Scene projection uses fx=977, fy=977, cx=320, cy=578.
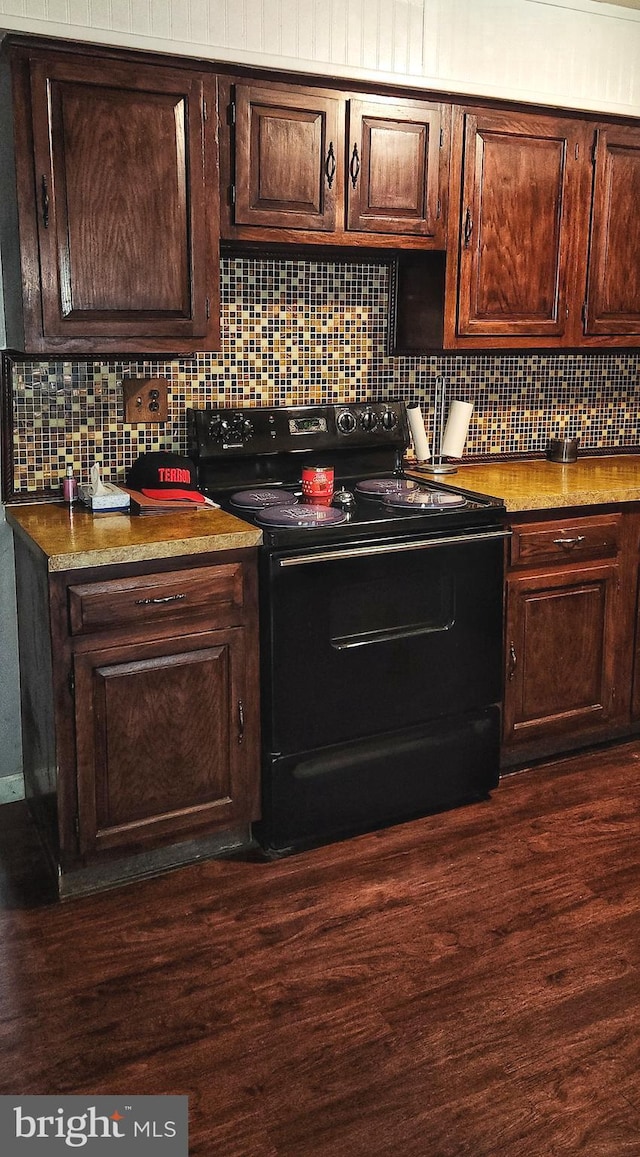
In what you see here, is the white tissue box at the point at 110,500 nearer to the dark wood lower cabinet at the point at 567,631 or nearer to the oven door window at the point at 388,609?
the oven door window at the point at 388,609

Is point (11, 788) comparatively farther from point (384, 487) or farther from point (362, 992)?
point (384, 487)

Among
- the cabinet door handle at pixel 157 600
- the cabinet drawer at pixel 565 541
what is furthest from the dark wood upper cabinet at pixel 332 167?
the cabinet door handle at pixel 157 600

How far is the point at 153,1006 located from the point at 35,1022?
237 mm

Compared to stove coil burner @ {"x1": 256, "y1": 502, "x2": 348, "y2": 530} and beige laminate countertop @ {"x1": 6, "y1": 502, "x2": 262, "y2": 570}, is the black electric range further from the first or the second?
beige laminate countertop @ {"x1": 6, "y1": 502, "x2": 262, "y2": 570}

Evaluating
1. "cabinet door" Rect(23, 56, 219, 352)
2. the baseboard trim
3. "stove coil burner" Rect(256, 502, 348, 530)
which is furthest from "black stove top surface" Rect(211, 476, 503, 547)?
the baseboard trim

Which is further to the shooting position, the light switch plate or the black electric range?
the light switch plate

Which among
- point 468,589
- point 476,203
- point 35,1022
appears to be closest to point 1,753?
point 35,1022

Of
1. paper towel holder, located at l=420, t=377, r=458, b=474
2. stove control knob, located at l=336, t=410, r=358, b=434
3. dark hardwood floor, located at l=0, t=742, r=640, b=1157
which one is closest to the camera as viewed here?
dark hardwood floor, located at l=0, t=742, r=640, b=1157

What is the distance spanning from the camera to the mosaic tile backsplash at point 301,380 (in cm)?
280

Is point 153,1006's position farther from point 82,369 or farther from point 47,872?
point 82,369

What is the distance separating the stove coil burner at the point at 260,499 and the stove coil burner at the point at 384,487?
0.22 metres

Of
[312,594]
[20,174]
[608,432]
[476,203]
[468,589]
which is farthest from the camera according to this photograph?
[608,432]

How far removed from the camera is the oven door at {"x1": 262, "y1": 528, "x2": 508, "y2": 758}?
2.50 metres

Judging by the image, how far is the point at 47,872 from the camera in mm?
2527
